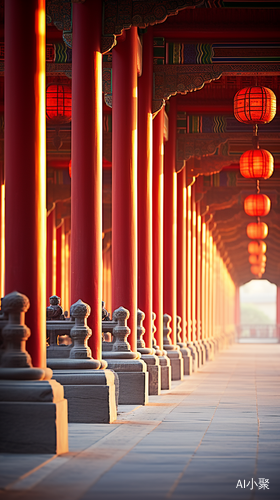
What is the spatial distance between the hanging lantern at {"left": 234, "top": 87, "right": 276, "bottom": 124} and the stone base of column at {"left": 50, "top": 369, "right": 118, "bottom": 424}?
216 inches

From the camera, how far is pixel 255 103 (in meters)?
11.6

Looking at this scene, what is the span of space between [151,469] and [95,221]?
352 cm

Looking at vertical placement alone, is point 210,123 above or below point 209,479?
above

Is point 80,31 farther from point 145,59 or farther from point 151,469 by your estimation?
point 151,469

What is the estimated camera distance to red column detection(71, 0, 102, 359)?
26.0 ft

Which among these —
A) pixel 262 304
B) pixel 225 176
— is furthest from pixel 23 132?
pixel 262 304

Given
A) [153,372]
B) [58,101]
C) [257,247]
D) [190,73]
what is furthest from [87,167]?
[257,247]

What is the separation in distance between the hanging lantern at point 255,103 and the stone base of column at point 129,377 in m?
4.06

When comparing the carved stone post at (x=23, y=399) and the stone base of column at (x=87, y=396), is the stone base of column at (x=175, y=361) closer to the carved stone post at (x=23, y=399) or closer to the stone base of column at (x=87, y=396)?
the stone base of column at (x=87, y=396)

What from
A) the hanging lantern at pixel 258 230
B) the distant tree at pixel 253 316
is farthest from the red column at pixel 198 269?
the distant tree at pixel 253 316

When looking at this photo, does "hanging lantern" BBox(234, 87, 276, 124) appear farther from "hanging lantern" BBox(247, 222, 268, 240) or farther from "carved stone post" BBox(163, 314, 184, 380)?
"hanging lantern" BBox(247, 222, 268, 240)

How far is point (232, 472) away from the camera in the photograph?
480cm

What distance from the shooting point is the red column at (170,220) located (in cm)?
1480

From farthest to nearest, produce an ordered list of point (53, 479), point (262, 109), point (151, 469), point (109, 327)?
point (262, 109) → point (109, 327) → point (151, 469) → point (53, 479)
